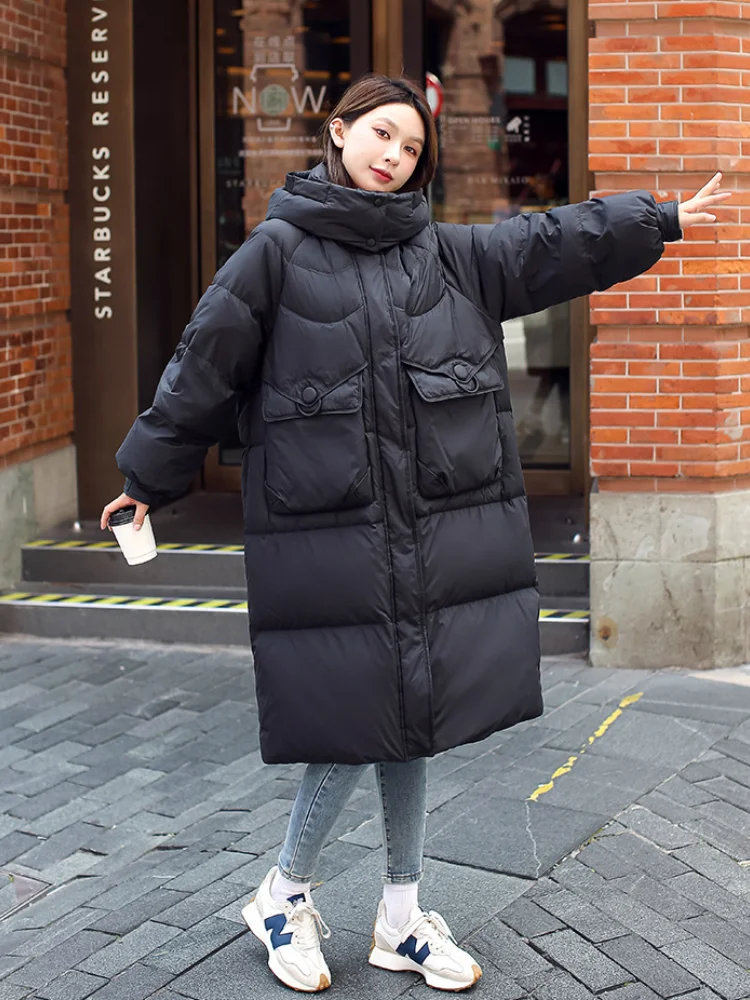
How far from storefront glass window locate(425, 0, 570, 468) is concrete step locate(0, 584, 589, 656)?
1.99 meters

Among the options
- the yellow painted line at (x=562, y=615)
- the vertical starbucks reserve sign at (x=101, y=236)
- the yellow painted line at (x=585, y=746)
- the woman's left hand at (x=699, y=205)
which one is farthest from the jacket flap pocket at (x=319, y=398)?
the vertical starbucks reserve sign at (x=101, y=236)

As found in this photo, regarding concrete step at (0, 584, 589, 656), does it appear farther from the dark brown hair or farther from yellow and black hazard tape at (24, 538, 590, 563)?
the dark brown hair

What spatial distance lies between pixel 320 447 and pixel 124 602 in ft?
12.5

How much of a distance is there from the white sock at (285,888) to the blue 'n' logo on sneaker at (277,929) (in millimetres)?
42

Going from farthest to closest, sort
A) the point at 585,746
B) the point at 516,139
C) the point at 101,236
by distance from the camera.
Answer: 1. the point at 516,139
2. the point at 101,236
3. the point at 585,746

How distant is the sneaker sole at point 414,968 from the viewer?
338 centimetres

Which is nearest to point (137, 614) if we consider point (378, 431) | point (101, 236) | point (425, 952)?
point (101, 236)

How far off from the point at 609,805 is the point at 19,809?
191 centimetres

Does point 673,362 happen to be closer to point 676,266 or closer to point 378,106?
point 676,266

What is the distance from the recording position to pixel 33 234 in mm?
7328

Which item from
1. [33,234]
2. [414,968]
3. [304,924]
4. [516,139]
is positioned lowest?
[414,968]

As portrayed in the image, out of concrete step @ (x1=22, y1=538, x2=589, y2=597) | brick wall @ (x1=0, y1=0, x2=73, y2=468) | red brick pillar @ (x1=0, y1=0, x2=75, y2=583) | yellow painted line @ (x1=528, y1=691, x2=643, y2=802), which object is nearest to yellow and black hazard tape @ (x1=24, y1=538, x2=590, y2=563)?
concrete step @ (x1=22, y1=538, x2=589, y2=597)

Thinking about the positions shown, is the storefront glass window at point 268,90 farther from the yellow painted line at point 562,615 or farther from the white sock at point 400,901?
the white sock at point 400,901

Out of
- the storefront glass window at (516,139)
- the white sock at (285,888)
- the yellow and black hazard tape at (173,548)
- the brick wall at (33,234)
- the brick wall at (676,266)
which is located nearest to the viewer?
the white sock at (285,888)
